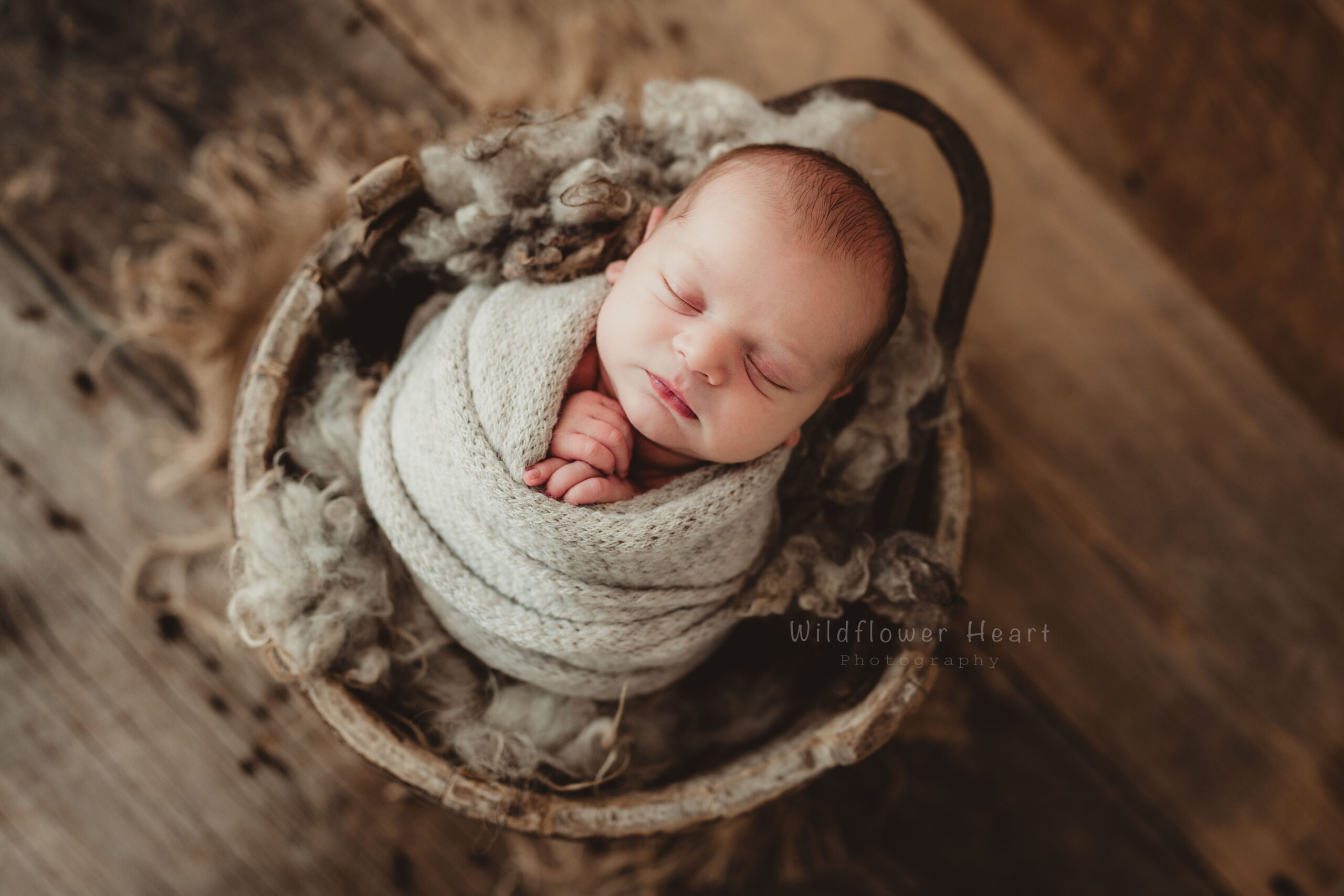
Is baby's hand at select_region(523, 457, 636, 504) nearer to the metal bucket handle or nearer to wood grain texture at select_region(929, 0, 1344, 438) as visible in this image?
the metal bucket handle

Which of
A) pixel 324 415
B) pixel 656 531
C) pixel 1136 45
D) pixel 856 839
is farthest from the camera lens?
pixel 1136 45

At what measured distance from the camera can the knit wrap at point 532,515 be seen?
72cm

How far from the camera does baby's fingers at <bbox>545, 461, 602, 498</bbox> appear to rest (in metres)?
0.72

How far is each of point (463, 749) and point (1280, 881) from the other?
131 cm

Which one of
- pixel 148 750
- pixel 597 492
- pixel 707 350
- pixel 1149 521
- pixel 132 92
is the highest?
pixel 132 92

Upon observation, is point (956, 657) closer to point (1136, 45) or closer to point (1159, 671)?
point (1159, 671)

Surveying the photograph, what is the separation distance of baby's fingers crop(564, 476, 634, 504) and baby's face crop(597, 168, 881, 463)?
0.06 meters

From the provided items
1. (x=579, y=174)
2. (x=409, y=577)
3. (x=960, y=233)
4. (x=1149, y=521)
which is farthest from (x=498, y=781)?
(x=1149, y=521)

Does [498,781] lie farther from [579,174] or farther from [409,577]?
[579,174]

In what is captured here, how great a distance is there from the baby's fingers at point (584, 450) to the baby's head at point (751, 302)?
0.04 meters

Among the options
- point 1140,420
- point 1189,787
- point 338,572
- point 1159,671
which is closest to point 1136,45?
point 1140,420

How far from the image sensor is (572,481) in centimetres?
72

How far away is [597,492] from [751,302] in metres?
0.22

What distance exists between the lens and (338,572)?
2.62 feet
